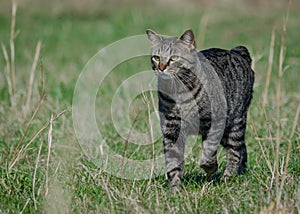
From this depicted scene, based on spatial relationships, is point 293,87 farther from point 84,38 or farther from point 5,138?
point 84,38

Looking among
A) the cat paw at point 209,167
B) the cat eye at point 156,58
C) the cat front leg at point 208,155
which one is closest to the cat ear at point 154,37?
the cat eye at point 156,58

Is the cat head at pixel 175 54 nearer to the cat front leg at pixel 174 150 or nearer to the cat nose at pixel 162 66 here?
the cat nose at pixel 162 66

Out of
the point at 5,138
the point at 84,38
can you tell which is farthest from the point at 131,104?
the point at 84,38

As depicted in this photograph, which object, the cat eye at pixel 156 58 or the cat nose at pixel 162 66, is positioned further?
the cat eye at pixel 156 58

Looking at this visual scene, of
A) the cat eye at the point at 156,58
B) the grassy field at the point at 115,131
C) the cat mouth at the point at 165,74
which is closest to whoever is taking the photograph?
the grassy field at the point at 115,131

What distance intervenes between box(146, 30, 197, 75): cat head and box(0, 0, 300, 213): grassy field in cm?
29

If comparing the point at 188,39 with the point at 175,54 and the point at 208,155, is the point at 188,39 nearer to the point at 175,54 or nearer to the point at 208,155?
the point at 175,54

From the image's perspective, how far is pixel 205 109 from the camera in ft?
13.4

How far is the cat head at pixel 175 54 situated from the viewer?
4073 millimetres

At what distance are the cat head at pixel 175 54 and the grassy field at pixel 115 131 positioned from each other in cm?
29

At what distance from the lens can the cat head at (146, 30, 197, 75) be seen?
160 inches

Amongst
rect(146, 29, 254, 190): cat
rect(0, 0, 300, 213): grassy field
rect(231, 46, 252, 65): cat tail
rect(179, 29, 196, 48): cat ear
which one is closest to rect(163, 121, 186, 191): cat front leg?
rect(146, 29, 254, 190): cat

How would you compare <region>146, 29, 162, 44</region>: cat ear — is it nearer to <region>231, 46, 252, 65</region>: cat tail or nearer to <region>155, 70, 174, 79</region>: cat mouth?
<region>155, 70, 174, 79</region>: cat mouth

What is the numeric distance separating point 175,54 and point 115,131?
5.32ft
